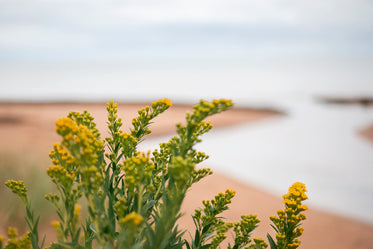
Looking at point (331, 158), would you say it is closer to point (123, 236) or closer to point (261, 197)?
point (261, 197)

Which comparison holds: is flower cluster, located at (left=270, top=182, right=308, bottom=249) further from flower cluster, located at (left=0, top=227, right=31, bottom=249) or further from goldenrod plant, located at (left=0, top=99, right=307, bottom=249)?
flower cluster, located at (left=0, top=227, right=31, bottom=249)

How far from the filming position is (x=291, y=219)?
1.39 metres

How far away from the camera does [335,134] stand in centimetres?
1656

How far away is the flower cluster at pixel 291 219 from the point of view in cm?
139

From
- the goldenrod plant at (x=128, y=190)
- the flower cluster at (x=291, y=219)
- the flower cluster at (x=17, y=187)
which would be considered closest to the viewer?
the goldenrod plant at (x=128, y=190)

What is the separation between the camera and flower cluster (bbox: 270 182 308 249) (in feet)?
4.55

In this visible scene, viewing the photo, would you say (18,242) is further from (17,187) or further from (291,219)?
(291,219)

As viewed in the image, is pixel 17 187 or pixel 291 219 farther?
pixel 291 219

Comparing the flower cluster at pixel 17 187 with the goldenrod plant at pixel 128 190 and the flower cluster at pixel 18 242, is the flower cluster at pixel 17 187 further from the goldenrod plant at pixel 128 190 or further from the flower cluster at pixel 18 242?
the flower cluster at pixel 18 242

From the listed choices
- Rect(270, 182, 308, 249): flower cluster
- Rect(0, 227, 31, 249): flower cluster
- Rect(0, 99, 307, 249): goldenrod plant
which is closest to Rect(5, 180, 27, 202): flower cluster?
Rect(0, 99, 307, 249): goldenrod plant

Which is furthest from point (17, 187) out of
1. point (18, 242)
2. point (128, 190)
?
point (128, 190)

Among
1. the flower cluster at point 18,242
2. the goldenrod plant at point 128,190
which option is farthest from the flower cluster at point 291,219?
→ the flower cluster at point 18,242

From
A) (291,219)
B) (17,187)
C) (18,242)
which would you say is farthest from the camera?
(291,219)

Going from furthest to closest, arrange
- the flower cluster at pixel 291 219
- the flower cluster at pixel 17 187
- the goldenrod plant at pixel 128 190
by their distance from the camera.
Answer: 1. the flower cluster at pixel 291 219
2. the flower cluster at pixel 17 187
3. the goldenrod plant at pixel 128 190
